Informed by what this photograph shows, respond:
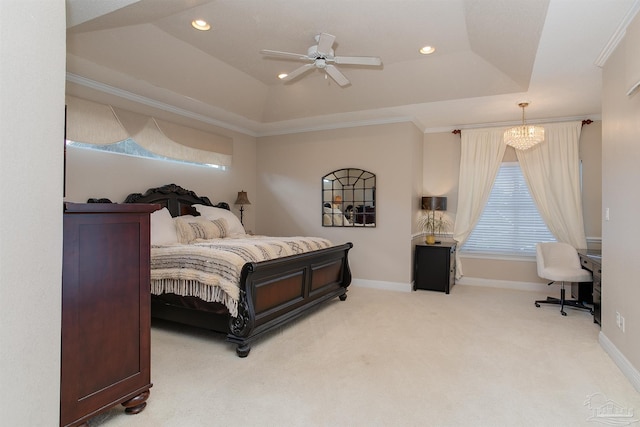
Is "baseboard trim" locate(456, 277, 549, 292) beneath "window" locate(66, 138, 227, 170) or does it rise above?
beneath

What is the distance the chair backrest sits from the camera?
15.6 feet

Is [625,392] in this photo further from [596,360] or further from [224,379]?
[224,379]

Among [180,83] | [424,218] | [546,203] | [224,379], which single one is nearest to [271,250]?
[224,379]

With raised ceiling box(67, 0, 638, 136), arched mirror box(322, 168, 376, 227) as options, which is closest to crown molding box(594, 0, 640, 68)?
raised ceiling box(67, 0, 638, 136)

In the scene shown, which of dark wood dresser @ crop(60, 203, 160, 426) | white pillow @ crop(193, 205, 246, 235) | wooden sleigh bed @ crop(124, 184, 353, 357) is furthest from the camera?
white pillow @ crop(193, 205, 246, 235)

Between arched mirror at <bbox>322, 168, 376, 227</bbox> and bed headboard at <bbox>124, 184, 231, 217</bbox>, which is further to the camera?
arched mirror at <bbox>322, 168, 376, 227</bbox>

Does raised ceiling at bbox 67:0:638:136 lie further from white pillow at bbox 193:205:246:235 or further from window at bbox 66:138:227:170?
white pillow at bbox 193:205:246:235

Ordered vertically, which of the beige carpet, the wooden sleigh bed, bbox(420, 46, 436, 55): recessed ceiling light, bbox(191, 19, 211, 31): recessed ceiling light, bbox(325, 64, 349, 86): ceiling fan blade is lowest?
the beige carpet

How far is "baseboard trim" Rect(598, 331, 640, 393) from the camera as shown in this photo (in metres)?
2.53

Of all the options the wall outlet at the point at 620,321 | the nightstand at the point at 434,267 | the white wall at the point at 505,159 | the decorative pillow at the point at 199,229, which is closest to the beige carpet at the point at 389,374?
the wall outlet at the point at 620,321

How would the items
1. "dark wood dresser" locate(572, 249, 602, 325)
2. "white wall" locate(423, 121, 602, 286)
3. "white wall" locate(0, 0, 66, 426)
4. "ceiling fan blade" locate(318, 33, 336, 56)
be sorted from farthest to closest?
"white wall" locate(423, 121, 602, 286)
"dark wood dresser" locate(572, 249, 602, 325)
"ceiling fan blade" locate(318, 33, 336, 56)
"white wall" locate(0, 0, 66, 426)

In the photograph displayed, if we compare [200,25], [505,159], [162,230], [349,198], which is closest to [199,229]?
[162,230]

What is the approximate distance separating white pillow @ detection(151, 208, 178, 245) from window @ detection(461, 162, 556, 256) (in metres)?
4.64

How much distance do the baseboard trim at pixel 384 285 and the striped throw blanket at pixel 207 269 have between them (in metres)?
2.51
